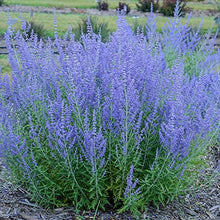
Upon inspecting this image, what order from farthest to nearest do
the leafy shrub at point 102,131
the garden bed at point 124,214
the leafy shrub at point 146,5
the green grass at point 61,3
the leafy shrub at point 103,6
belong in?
the leafy shrub at point 103,6
the leafy shrub at point 146,5
the green grass at point 61,3
the garden bed at point 124,214
the leafy shrub at point 102,131

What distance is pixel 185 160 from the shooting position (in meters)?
2.99

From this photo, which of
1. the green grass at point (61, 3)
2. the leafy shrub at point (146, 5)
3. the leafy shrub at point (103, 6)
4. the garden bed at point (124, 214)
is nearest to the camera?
the garden bed at point (124, 214)

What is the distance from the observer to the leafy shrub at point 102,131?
2652mm

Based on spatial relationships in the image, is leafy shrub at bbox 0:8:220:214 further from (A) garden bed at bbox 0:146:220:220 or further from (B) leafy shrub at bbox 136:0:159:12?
(B) leafy shrub at bbox 136:0:159:12

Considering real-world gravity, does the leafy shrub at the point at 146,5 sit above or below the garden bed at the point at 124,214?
above

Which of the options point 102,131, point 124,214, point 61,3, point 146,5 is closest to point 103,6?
point 146,5

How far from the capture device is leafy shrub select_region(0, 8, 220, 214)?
8.70 feet

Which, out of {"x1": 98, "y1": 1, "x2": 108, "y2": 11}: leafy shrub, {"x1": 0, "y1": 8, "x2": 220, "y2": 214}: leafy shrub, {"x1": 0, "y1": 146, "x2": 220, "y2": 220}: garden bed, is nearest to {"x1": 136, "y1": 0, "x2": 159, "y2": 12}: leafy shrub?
{"x1": 98, "y1": 1, "x2": 108, "y2": 11}: leafy shrub

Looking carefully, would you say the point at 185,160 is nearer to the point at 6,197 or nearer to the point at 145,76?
the point at 145,76

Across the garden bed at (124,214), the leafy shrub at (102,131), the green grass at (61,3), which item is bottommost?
the garden bed at (124,214)

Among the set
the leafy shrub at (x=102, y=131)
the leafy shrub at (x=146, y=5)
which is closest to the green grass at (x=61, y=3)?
the leafy shrub at (x=146, y=5)

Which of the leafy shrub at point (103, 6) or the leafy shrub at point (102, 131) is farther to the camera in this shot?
the leafy shrub at point (103, 6)

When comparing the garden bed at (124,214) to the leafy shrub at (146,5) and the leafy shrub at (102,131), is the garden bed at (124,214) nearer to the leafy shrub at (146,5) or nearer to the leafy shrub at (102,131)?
the leafy shrub at (102,131)

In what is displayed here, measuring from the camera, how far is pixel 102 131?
2.88 m
